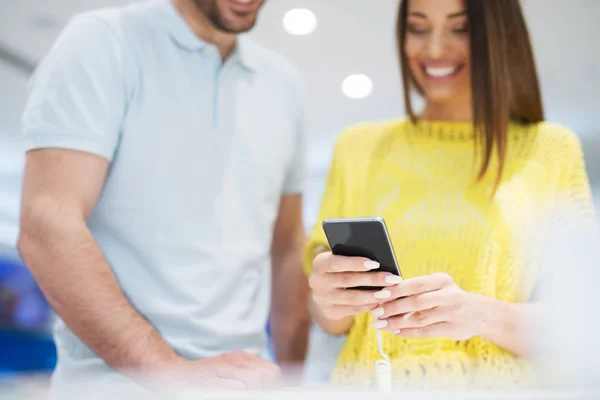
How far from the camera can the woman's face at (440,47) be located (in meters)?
1.29

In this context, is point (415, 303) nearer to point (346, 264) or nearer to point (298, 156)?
point (346, 264)

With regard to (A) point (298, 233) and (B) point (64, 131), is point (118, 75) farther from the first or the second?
(A) point (298, 233)

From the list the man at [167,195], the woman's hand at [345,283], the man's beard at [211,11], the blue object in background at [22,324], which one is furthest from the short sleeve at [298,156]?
the blue object in background at [22,324]

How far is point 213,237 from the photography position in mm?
1359

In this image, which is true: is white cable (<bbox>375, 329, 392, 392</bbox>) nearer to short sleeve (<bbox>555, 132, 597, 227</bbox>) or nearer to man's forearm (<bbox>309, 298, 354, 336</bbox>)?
man's forearm (<bbox>309, 298, 354, 336</bbox>)

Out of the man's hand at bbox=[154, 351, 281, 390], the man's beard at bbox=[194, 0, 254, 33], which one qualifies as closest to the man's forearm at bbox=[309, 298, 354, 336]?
the man's hand at bbox=[154, 351, 281, 390]

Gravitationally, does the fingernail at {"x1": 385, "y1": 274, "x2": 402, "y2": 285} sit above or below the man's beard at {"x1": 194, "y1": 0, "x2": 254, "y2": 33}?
below

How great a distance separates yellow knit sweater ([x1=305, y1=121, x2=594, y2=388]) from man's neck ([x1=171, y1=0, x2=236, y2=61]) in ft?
1.14

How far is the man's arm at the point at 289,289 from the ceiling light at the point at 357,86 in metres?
0.25

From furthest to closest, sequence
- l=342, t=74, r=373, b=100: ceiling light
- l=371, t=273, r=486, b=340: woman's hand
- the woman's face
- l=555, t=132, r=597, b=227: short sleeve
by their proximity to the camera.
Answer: l=342, t=74, r=373, b=100: ceiling light < the woman's face < l=555, t=132, r=597, b=227: short sleeve < l=371, t=273, r=486, b=340: woman's hand

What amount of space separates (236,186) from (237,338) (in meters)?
0.31

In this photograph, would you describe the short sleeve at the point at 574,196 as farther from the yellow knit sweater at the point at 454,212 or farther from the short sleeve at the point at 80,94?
the short sleeve at the point at 80,94

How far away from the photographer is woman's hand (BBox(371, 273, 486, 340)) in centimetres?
107

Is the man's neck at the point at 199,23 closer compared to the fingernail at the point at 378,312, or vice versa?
the fingernail at the point at 378,312
